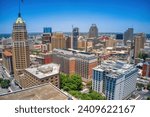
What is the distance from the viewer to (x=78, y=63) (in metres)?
5.86

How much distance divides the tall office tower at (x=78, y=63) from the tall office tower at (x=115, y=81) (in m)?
1.35

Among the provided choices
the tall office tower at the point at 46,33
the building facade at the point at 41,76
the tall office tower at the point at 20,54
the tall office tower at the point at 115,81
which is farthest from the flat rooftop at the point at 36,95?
the tall office tower at the point at 20,54

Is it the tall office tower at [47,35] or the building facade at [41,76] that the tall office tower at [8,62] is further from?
the building facade at [41,76]

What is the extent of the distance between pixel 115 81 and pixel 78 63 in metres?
2.47

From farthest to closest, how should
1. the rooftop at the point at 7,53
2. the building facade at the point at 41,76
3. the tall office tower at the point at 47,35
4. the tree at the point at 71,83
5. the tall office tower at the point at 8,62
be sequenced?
1. the rooftop at the point at 7,53
2. the tall office tower at the point at 8,62
3. the tree at the point at 71,83
4. the building facade at the point at 41,76
5. the tall office tower at the point at 47,35

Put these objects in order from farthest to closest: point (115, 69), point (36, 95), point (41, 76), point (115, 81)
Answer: point (115, 69) → point (115, 81) → point (41, 76) → point (36, 95)

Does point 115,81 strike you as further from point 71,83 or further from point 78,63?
point 78,63

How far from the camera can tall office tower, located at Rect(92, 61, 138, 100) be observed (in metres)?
3.56

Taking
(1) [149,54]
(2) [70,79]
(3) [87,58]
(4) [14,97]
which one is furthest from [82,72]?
(4) [14,97]

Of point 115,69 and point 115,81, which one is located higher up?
point 115,69

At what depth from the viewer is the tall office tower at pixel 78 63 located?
18.2 feet

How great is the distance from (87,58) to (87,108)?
4.47 m

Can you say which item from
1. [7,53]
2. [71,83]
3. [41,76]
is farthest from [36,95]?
[7,53]

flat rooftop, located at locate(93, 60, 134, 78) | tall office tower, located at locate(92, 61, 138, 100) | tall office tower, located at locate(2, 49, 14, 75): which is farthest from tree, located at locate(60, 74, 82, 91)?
tall office tower, located at locate(2, 49, 14, 75)
